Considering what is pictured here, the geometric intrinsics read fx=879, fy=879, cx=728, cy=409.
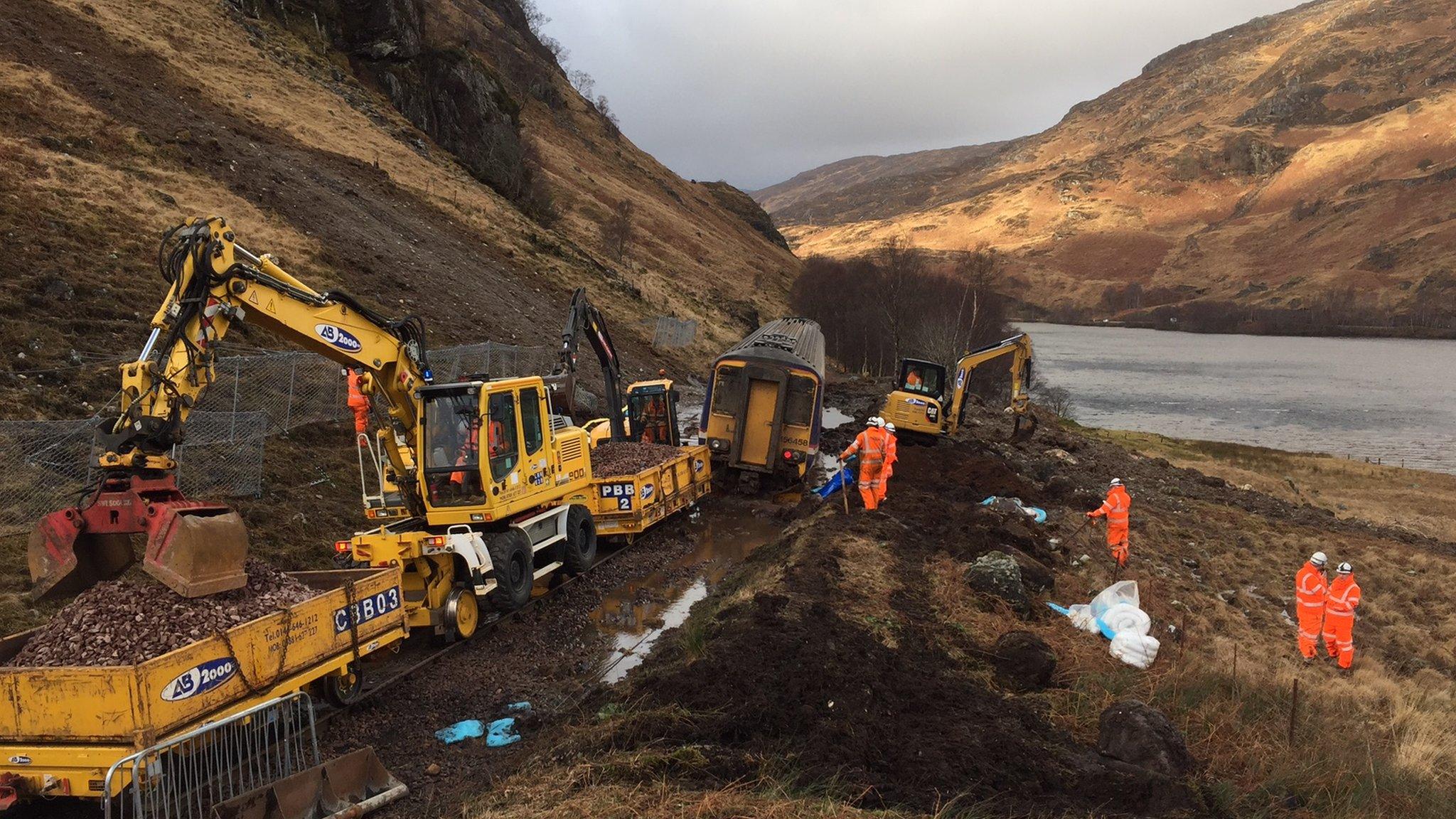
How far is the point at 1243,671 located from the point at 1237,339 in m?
116

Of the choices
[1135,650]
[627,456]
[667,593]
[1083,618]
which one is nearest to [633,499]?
[667,593]

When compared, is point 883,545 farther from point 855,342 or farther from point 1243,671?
point 855,342

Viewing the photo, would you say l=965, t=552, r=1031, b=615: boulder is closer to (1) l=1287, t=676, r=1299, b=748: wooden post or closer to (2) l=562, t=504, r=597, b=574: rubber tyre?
(1) l=1287, t=676, r=1299, b=748: wooden post

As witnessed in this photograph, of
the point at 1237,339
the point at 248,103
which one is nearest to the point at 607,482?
the point at 248,103

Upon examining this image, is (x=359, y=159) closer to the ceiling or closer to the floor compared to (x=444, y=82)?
closer to the floor

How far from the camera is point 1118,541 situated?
1352 centimetres

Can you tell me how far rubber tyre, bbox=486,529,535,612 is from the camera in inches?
424

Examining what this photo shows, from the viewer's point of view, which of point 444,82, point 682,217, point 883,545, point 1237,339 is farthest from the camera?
point 1237,339

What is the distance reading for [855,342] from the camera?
54219 mm

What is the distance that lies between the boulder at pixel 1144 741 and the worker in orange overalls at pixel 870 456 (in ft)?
25.9

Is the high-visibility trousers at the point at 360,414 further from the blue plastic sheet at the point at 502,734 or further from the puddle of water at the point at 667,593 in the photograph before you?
the blue plastic sheet at the point at 502,734

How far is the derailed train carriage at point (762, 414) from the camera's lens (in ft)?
61.5

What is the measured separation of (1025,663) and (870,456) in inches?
261

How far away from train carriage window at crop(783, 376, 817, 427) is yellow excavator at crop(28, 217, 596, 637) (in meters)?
6.03
